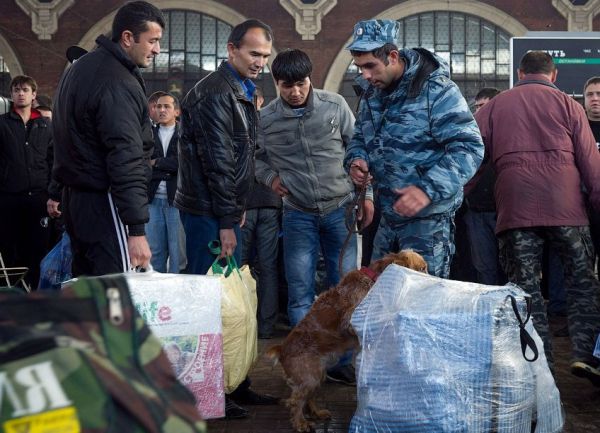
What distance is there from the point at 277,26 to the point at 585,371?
2419 centimetres

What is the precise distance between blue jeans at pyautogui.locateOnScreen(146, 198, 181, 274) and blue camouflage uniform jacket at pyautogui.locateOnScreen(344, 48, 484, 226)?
12.1 feet

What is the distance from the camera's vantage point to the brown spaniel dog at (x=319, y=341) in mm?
4422

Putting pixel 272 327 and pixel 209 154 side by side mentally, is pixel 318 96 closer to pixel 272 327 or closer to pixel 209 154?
pixel 209 154

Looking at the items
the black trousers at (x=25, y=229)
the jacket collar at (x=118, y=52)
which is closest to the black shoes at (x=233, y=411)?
the jacket collar at (x=118, y=52)

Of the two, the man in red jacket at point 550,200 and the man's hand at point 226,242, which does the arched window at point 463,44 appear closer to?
the man in red jacket at point 550,200

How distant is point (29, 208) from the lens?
883cm

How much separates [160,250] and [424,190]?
4.26 metres

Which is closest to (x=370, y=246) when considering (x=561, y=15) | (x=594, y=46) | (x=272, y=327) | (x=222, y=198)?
(x=272, y=327)

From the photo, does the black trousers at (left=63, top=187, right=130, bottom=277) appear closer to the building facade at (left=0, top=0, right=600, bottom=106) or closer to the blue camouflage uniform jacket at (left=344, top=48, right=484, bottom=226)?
the blue camouflage uniform jacket at (left=344, top=48, right=484, bottom=226)

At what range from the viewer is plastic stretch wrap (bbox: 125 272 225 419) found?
3996mm

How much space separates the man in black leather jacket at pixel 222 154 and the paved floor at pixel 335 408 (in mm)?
132

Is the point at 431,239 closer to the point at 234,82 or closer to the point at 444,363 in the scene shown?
the point at 444,363

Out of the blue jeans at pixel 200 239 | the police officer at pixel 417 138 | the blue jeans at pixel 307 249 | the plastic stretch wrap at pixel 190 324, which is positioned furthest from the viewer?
the blue jeans at pixel 307 249

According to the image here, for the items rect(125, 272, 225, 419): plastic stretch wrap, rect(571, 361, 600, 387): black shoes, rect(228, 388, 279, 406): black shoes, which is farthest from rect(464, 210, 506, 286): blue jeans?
rect(125, 272, 225, 419): plastic stretch wrap
